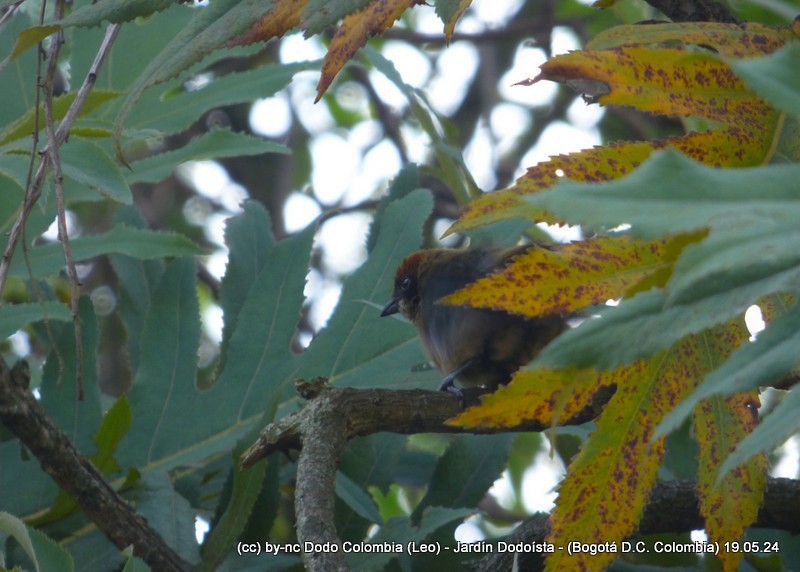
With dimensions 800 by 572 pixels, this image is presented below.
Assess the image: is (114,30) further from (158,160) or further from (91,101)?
(158,160)

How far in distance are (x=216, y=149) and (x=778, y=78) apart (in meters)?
1.50

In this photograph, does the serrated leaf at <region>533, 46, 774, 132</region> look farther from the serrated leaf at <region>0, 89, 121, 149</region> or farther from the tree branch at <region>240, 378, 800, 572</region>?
the serrated leaf at <region>0, 89, 121, 149</region>

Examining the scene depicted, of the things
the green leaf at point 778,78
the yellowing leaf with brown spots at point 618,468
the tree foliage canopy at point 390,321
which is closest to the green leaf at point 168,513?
the tree foliage canopy at point 390,321

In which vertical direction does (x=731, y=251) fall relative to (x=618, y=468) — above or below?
above

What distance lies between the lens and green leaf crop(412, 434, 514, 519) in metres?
2.19

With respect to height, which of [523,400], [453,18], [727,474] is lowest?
[727,474]

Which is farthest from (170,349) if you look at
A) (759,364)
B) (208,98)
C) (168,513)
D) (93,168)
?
(759,364)

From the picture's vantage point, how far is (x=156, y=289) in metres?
2.37

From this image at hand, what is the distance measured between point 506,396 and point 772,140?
0.51 m

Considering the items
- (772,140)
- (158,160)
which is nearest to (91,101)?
(158,160)

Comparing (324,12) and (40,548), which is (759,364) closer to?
(324,12)

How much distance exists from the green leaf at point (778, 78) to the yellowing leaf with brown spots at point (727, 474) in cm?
55

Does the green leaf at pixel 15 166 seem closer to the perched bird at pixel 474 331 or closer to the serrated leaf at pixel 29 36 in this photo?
the serrated leaf at pixel 29 36

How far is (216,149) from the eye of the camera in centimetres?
215
